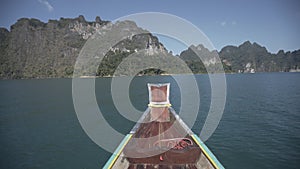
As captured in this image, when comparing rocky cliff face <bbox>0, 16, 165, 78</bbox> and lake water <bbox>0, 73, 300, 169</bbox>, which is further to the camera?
rocky cliff face <bbox>0, 16, 165, 78</bbox>

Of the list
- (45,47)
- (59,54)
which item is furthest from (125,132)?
(45,47)

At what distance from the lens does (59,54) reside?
146500 millimetres

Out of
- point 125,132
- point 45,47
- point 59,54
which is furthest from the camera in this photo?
point 45,47

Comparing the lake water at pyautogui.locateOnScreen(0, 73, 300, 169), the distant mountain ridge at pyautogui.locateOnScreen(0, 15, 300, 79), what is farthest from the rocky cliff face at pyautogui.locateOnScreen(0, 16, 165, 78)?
the lake water at pyautogui.locateOnScreen(0, 73, 300, 169)

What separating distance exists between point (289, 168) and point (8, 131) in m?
17.9

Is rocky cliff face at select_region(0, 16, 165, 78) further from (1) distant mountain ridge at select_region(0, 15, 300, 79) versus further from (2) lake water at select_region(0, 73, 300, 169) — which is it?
(2) lake water at select_region(0, 73, 300, 169)

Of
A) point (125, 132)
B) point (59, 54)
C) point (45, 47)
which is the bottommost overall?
point (125, 132)

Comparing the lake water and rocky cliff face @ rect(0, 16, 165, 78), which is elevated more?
rocky cliff face @ rect(0, 16, 165, 78)

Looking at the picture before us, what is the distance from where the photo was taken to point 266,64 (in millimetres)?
189375

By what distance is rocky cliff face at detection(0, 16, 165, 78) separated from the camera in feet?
396

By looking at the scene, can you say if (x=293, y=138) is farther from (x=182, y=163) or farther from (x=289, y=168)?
(x=182, y=163)

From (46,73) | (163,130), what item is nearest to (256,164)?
(163,130)

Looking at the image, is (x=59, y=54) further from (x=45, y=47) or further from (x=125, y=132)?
(x=125, y=132)

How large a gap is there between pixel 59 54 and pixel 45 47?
20078 mm
